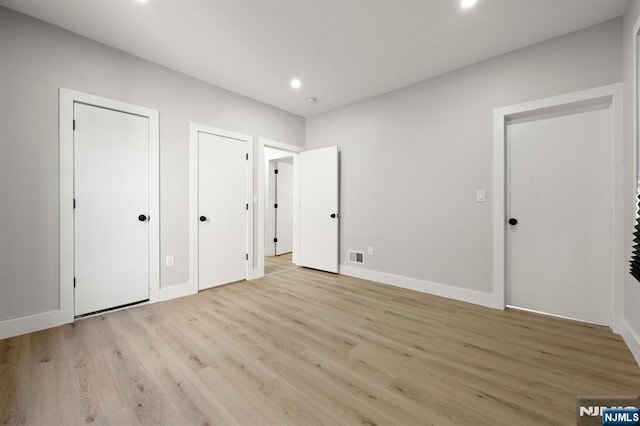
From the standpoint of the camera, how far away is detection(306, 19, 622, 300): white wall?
2.47 meters

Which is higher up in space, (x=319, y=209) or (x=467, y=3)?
(x=467, y=3)

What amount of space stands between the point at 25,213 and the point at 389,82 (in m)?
4.06

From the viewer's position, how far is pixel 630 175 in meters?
2.01

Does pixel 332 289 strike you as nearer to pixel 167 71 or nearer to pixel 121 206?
pixel 121 206

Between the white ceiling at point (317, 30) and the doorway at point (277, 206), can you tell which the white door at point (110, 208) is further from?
the doorway at point (277, 206)

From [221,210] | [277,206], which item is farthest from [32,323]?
[277,206]

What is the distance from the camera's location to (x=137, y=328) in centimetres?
232

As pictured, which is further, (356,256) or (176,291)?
(356,256)

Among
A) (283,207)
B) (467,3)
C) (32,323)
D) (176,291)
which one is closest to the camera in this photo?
(467,3)

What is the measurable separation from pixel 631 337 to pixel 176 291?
4.26 meters

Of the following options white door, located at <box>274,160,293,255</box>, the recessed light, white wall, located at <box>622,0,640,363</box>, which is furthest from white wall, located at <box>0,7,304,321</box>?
white wall, located at <box>622,0,640,363</box>

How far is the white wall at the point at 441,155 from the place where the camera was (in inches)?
97.4

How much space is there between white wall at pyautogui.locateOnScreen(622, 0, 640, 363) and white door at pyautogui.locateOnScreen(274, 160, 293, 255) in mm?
5312

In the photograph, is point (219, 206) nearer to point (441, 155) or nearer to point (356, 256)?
point (356, 256)
